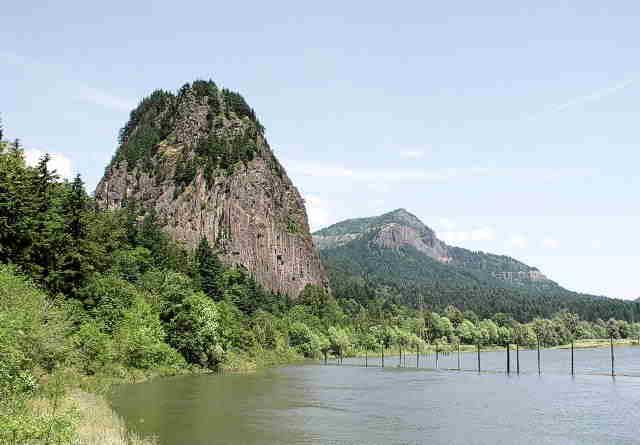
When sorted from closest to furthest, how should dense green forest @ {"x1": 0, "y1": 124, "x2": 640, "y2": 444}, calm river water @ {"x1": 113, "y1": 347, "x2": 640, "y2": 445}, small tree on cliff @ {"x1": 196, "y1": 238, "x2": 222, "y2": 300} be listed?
1. dense green forest @ {"x1": 0, "y1": 124, "x2": 640, "y2": 444}
2. calm river water @ {"x1": 113, "y1": 347, "x2": 640, "y2": 445}
3. small tree on cliff @ {"x1": 196, "y1": 238, "x2": 222, "y2": 300}

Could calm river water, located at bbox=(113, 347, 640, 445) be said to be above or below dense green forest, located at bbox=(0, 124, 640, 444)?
below

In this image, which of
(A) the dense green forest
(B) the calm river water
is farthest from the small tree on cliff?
(B) the calm river water

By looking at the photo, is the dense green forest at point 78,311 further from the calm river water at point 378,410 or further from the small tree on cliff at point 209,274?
the calm river water at point 378,410

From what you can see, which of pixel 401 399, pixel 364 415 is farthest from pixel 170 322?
pixel 364 415

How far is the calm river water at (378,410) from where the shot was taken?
50.1m

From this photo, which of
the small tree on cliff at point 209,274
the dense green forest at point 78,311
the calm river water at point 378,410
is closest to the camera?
the dense green forest at point 78,311

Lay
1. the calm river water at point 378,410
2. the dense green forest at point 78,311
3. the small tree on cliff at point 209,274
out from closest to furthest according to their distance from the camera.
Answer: the dense green forest at point 78,311 → the calm river water at point 378,410 → the small tree on cliff at point 209,274

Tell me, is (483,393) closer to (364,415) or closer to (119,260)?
(364,415)

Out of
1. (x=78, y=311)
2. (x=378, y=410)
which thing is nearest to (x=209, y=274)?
(x=78, y=311)

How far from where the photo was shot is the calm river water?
164 feet

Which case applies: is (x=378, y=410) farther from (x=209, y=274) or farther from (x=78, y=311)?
(x=209, y=274)

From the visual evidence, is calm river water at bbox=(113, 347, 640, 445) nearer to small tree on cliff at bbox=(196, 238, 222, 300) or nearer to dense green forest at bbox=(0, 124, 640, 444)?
dense green forest at bbox=(0, 124, 640, 444)

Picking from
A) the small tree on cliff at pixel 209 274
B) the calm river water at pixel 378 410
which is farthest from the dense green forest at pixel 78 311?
the calm river water at pixel 378 410

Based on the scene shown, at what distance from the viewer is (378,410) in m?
67.2
